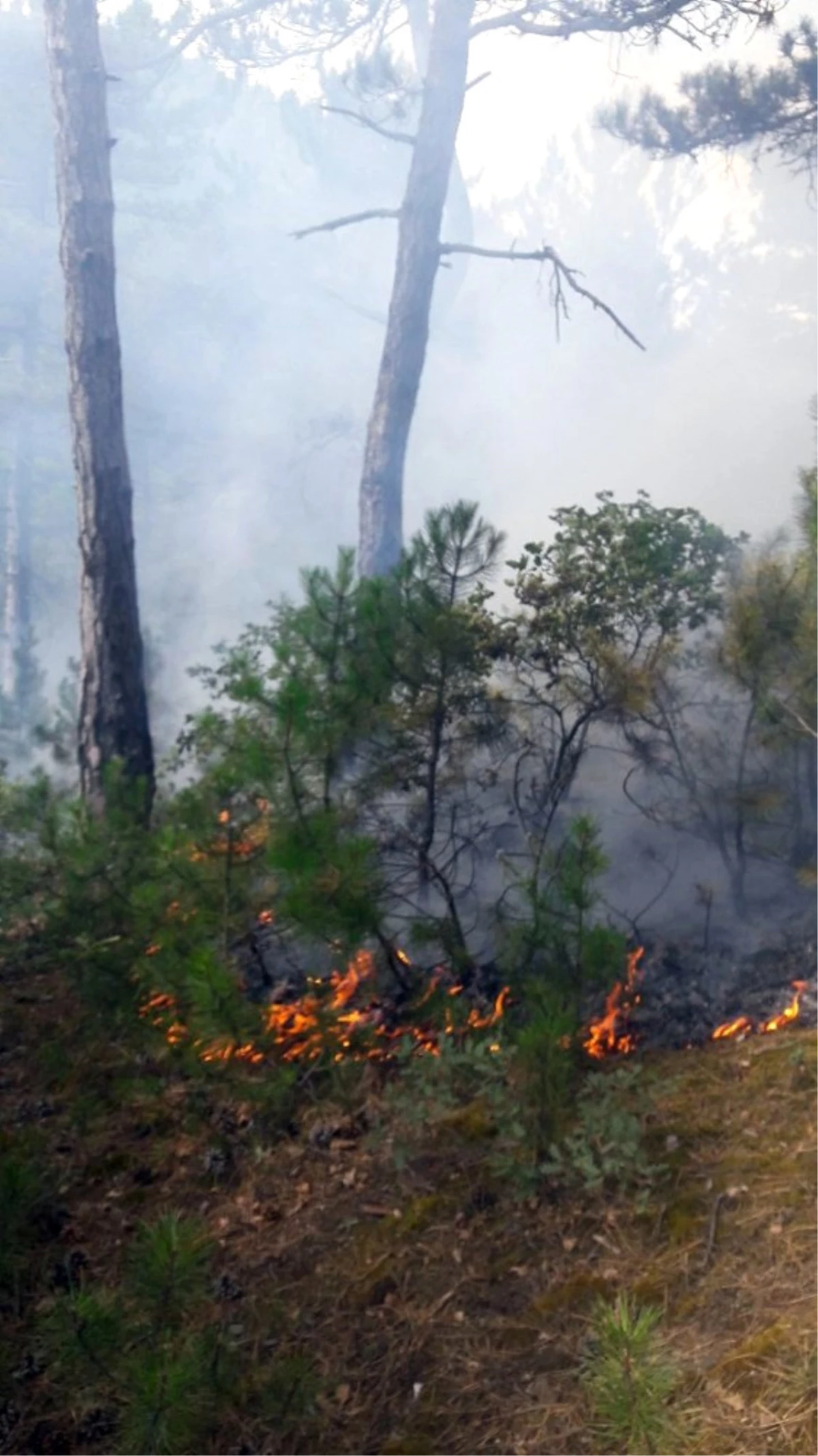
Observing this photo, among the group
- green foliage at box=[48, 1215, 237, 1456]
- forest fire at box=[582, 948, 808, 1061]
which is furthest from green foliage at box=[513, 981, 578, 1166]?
green foliage at box=[48, 1215, 237, 1456]

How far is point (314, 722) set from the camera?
4438 mm

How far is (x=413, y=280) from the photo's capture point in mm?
9133

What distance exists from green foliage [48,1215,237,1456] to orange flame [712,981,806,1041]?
88.3 inches

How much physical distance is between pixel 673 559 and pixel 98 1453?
428 cm

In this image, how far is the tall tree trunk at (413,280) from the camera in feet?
29.7

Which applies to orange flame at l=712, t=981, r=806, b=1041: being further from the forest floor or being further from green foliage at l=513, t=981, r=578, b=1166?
green foliage at l=513, t=981, r=578, b=1166

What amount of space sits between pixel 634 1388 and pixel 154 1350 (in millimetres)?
1121

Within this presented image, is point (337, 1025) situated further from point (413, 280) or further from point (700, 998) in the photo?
point (413, 280)

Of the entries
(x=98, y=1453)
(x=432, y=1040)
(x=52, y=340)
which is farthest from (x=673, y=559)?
(x=52, y=340)

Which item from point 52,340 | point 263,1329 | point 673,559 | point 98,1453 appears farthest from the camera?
point 52,340

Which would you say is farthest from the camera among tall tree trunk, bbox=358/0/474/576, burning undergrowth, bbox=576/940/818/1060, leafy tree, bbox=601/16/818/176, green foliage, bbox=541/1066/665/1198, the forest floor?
leafy tree, bbox=601/16/818/176

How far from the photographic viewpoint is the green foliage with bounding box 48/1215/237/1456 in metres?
2.60

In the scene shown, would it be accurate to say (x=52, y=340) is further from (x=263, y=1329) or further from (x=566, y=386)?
(x=263, y=1329)

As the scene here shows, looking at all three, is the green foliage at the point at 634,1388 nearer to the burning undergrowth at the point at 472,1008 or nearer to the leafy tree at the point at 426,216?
the burning undergrowth at the point at 472,1008
